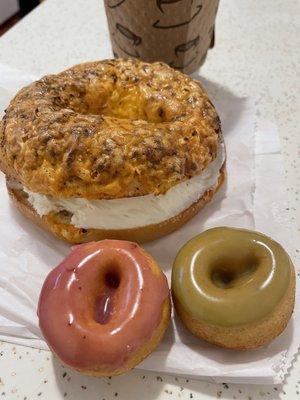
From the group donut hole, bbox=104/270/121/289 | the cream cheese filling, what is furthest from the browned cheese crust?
donut hole, bbox=104/270/121/289

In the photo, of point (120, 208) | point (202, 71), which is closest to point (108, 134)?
point (120, 208)

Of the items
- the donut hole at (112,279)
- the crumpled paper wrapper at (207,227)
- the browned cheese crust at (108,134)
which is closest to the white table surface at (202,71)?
the crumpled paper wrapper at (207,227)

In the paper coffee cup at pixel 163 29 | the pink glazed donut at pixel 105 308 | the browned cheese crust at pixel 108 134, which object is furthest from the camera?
the paper coffee cup at pixel 163 29

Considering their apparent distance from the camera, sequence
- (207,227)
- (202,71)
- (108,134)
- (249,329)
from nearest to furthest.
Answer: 1. (249,329)
2. (108,134)
3. (207,227)
4. (202,71)

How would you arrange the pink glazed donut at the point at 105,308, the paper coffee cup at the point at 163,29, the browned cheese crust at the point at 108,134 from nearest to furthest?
1. the pink glazed donut at the point at 105,308
2. the browned cheese crust at the point at 108,134
3. the paper coffee cup at the point at 163,29

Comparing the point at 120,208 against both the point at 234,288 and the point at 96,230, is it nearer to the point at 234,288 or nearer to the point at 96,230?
the point at 96,230

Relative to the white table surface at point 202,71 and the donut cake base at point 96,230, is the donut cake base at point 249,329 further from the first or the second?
the donut cake base at point 96,230

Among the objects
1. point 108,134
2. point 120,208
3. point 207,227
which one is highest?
point 108,134
